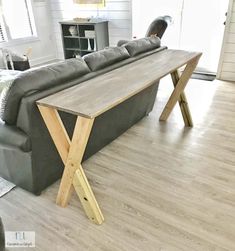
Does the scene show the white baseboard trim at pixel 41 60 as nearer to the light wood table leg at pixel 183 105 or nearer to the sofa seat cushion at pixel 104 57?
the sofa seat cushion at pixel 104 57

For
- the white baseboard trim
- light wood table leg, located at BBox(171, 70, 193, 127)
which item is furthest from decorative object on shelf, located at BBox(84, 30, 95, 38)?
light wood table leg, located at BBox(171, 70, 193, 127)

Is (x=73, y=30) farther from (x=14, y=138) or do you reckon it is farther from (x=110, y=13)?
(x=14, y=138)

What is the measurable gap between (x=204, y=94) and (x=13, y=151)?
2.84 m

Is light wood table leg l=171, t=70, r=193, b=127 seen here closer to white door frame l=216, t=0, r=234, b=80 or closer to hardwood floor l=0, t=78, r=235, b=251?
hardwood floor l=0, t=78, r=235, b=251

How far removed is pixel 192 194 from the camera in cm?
192

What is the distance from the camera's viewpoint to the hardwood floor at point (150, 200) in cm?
158

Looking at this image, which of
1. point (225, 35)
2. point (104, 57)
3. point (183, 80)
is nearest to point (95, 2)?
point (225, 35)

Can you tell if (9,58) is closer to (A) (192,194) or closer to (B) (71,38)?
(B) (71,38)

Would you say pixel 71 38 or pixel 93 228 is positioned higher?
pixel 71 38

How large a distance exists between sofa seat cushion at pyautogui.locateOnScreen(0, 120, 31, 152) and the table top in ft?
0.92

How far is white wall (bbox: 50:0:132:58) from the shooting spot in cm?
476

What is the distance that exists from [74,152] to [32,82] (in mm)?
523

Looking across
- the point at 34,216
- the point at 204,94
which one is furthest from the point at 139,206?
the point at 204,94

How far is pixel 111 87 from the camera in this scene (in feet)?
5.59
